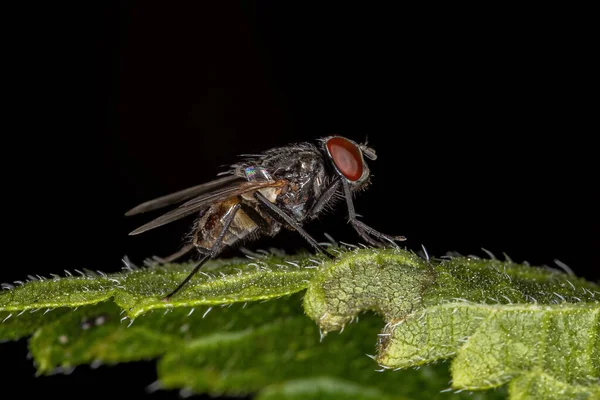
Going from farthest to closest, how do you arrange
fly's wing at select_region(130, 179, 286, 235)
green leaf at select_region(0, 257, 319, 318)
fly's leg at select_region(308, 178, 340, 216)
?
fly's leg at select_region(308, 178, 340, 216)
fly's wing at select_region(130, 179, 286, 235)
green leaf at select_region(0, 257, 319, 318)

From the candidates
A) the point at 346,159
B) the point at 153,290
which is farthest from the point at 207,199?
the point at 153,290

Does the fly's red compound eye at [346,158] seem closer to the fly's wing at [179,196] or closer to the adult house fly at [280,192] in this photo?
the adult house fly at [280,192]

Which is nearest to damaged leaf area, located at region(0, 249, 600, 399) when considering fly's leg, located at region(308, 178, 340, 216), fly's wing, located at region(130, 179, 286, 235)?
fly's wing, located at region(130, 179, 286, 235)

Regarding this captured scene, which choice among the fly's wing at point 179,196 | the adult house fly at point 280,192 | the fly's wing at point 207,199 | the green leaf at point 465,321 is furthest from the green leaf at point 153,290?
the adult house fly at point 280,192

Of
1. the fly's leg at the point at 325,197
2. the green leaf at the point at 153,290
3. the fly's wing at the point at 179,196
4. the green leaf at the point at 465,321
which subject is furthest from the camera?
the fly's leg at the point at 325,197

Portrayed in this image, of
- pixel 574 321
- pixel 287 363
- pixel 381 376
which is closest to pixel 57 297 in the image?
pixel 287 363

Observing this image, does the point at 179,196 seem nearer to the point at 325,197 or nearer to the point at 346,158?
the point at 325,197

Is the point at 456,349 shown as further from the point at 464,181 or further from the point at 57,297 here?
the point at 464,181

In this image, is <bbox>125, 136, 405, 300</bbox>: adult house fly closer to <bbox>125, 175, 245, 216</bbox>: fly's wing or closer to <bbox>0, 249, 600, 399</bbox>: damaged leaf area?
<bbox>125, 175, 245, 216</bbox>: fly's wing
